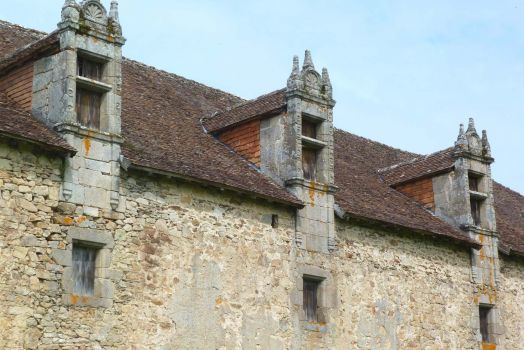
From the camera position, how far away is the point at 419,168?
2223cm

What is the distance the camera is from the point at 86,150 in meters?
14.6

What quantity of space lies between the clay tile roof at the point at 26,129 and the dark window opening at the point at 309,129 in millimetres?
5592

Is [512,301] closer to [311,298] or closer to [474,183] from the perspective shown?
[474,183]

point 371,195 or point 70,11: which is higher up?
point 70,11

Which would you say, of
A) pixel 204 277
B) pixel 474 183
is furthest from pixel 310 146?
pixel 474 183

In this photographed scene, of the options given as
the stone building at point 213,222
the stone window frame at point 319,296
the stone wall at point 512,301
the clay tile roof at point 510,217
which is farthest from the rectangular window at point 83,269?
the clay tile roof at point 510,217

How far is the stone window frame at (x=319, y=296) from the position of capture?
1708 centimetres

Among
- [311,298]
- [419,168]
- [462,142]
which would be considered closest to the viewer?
[311,298]

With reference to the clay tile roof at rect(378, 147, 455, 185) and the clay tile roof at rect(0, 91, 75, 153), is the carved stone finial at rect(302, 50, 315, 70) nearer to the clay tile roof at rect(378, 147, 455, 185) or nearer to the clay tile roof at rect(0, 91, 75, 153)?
the clay tile roof at rect(378, 147, 455, 185)

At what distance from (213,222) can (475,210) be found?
26.0 ft

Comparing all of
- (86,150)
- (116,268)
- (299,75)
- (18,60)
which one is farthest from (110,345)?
(299,75)

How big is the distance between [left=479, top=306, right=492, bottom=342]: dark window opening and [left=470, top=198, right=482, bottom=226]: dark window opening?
190cm

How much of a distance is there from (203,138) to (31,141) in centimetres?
523

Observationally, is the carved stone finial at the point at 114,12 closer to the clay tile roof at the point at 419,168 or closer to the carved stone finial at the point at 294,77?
the carved stone finial at the point at 294,77
